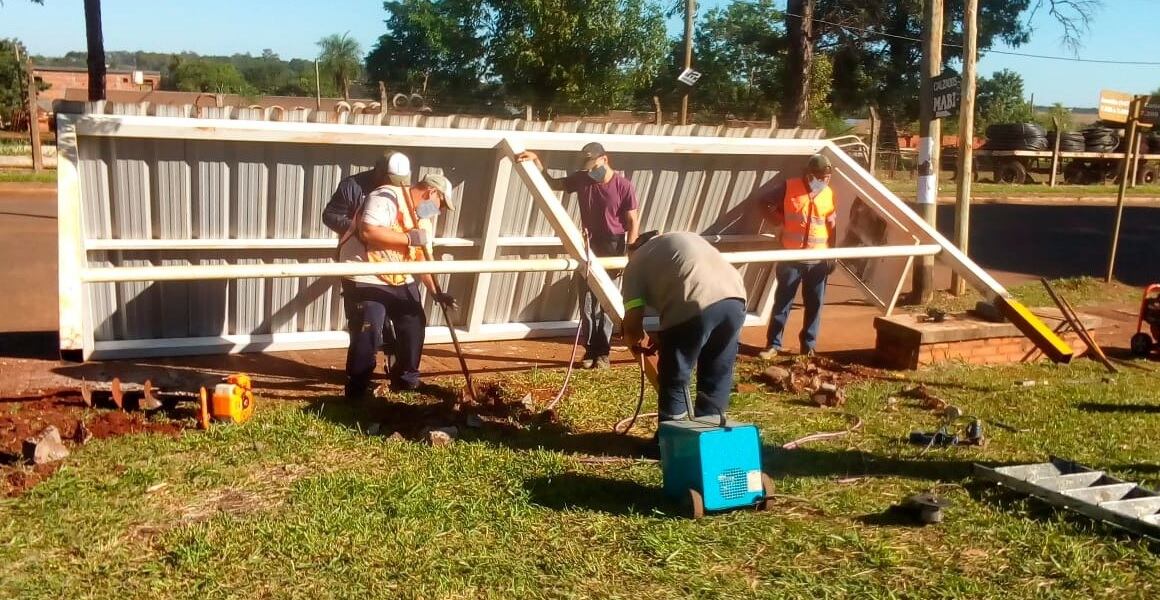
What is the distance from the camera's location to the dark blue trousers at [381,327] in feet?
21.5

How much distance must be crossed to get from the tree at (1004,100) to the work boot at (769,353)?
1827 inches

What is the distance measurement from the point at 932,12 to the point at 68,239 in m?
9.39

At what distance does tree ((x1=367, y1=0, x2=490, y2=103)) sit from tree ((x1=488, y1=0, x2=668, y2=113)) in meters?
5.53

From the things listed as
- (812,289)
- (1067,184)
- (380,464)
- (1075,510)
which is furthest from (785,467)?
(1067,184)

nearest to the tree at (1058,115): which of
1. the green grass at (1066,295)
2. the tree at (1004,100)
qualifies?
the tree at (1004,100)

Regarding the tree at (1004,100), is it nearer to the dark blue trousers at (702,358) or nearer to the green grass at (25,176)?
the green grass at (25,176)

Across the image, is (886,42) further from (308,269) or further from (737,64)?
(308,269)

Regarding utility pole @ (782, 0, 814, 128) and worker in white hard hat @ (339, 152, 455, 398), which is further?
utility pole @ (782, 0, 814, 128)

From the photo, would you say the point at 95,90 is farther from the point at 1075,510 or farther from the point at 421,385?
the point at 1075,510

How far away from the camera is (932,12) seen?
36.9ft

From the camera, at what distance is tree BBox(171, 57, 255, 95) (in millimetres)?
71438

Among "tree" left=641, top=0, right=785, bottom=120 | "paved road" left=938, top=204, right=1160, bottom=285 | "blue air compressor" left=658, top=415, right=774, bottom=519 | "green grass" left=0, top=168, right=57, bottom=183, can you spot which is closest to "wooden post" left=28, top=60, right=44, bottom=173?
"green grass" left=0, top=168, right=57, bottom=183

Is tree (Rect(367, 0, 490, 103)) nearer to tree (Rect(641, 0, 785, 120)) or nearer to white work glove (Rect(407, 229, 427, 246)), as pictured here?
tree (Rect(641, 0, 785, 120))

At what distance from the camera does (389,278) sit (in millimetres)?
6648
